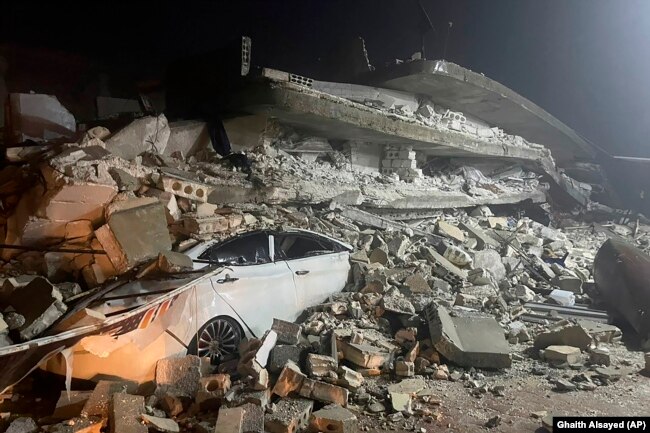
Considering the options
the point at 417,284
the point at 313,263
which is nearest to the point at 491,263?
the point at 417,284

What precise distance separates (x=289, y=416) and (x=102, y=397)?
5.48 ft

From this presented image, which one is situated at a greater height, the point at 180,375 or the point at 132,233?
the point at 132,233

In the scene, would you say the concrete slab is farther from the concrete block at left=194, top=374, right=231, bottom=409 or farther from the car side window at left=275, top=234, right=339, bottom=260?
the concrete block at left=194, top=374, right=231, bottom=409

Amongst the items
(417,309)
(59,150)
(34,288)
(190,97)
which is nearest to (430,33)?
(190,97)

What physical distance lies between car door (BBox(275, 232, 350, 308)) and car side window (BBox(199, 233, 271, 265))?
220 mm

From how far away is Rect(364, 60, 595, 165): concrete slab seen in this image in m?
9.90

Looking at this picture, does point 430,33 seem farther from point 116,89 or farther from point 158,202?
point 158,202

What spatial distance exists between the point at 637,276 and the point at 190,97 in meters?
8.94

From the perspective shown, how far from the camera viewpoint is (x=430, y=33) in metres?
13.8

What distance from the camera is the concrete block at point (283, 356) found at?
4.27 m

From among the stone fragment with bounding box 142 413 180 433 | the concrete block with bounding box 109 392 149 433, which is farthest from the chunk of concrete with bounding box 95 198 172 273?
the stone fragment with bounding box 142 413 180 433

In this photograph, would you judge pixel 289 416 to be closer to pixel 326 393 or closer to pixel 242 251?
pixel 326 393

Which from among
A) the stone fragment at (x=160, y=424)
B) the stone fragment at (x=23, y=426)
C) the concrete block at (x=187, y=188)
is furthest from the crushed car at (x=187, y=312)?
the concrete block at (x=187, y=188)

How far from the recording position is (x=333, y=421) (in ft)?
11.5
